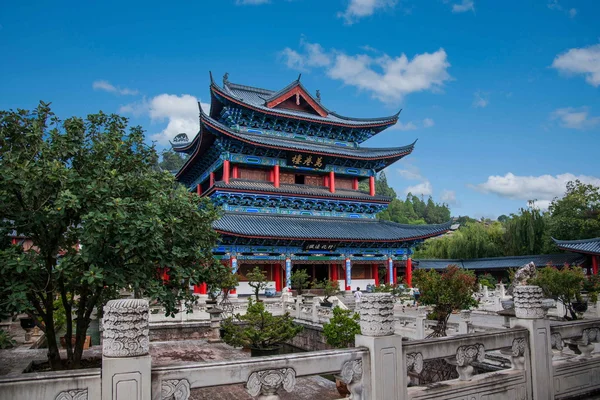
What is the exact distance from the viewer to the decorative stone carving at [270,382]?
15.3 ft

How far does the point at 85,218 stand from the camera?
6.42 meters

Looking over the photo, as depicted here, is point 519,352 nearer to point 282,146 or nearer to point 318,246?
point 318,246

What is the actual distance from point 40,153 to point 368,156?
2817 cm

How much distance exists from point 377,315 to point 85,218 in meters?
4.31

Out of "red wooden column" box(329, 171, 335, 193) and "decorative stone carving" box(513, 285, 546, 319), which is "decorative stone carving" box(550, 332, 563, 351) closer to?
"decorative stone carving" box(513, 285, 546, 319)

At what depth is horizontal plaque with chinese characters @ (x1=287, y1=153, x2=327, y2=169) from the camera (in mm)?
32219

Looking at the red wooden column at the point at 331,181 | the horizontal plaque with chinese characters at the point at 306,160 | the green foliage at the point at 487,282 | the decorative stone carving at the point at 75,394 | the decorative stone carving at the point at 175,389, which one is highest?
the horizontal plaque with chinese characters at the point at 306,160

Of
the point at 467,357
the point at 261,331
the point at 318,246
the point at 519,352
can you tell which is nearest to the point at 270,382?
the point at 467,357

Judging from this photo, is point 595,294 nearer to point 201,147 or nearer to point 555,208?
point 201,147

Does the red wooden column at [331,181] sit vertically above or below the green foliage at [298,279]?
above

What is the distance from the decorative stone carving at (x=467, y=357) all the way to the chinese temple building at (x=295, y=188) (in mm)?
20261

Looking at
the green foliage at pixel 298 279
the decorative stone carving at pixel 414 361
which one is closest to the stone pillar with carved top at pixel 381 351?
the decorative stone carving at pixel 414 361

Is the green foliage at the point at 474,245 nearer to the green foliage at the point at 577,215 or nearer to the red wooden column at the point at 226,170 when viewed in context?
the green foliage at the point at 577,215

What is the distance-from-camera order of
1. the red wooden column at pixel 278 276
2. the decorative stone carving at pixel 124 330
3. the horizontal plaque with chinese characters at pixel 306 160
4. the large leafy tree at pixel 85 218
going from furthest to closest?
Result: the horizontal plaque with chinese characters at pixel 306 160 < the red wooden column at pixel 278 276 < the large leafy tree at pixel 85 218 < the decorative stone carving at pixel 124 330
